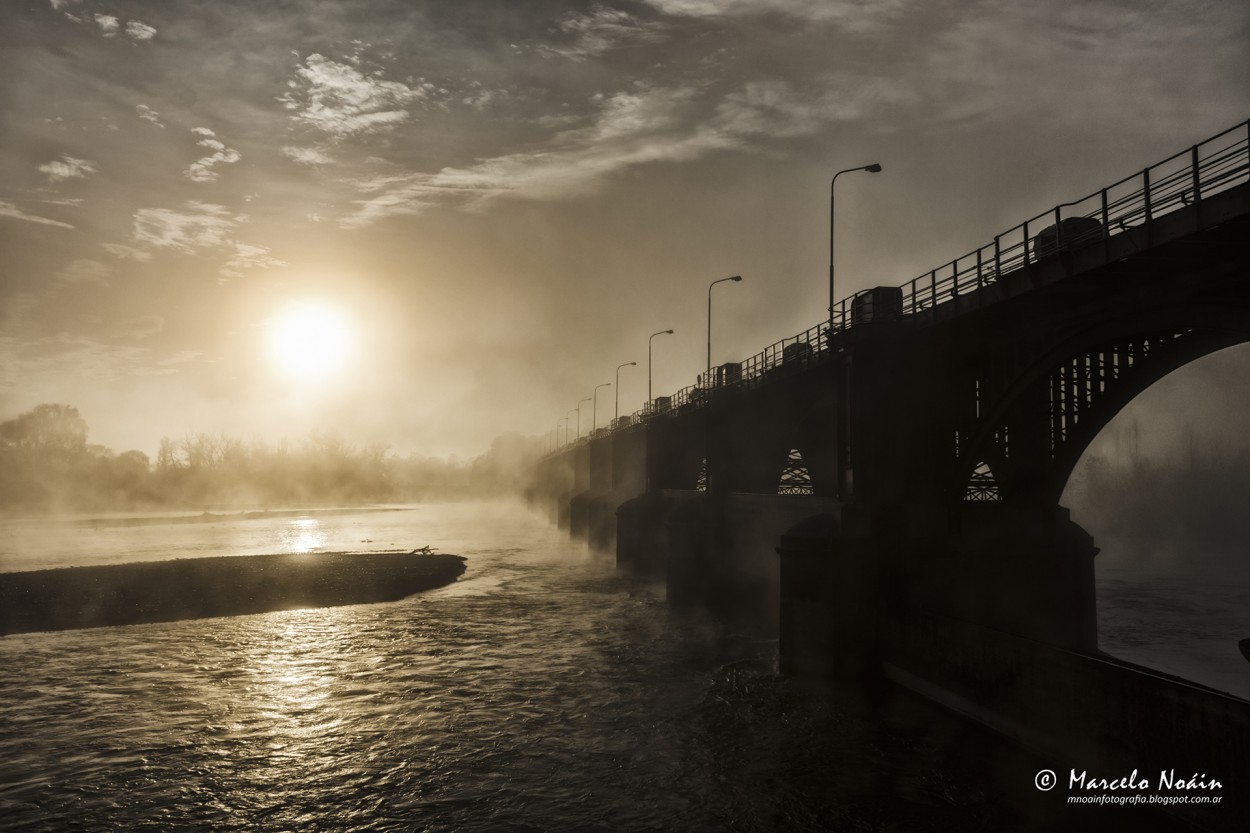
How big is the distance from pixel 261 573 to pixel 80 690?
31625 millimetres

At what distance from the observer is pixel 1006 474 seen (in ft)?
96.8

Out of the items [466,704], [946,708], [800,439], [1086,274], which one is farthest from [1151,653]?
[466,704]

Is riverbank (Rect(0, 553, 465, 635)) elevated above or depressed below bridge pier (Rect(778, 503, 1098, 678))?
below

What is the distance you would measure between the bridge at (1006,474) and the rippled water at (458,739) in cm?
226

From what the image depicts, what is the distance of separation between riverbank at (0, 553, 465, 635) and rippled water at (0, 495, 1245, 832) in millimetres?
5062

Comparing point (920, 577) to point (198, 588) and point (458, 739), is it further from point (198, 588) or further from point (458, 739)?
point (198, 588)

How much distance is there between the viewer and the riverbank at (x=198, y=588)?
133 feet

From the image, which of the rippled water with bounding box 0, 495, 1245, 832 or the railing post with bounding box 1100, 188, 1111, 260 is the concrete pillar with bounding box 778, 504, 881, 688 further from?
the railing post with bounding box 1100, 188, 1111, 260

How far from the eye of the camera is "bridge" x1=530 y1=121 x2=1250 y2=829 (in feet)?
55.5

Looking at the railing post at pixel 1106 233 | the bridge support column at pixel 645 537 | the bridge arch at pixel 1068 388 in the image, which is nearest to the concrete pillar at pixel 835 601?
the bridge arch at pixel 1068 388

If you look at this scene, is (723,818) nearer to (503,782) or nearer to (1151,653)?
(503,782)

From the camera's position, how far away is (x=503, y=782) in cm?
1861

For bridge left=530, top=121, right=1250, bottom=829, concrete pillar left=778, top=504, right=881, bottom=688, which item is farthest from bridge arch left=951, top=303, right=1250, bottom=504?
concrete pillar left=778, top=504, right=881, bottom=688

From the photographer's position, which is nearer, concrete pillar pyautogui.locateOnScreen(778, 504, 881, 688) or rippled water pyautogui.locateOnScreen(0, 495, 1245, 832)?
rippled water pyautogui.locateOnScreen(0, 495, 1245, 832)
